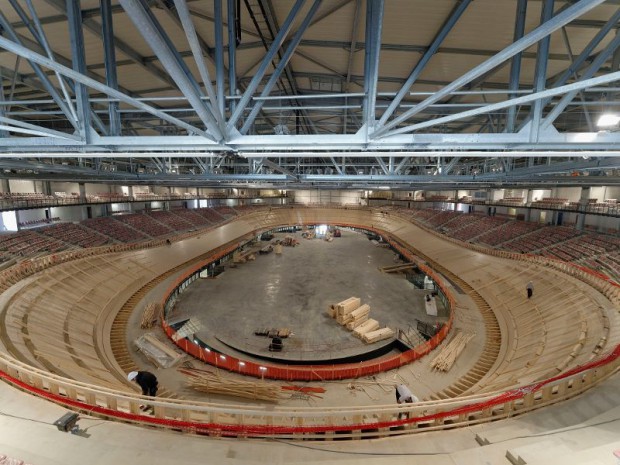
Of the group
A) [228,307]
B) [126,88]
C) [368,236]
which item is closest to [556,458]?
[126,88]

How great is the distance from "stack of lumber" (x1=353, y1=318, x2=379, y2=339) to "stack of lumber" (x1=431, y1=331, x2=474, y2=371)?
11.0 ft

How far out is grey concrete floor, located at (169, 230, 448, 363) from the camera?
1334 cm

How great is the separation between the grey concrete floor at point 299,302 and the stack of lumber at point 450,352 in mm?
2594

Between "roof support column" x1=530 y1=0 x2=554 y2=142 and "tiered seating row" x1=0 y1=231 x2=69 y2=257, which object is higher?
"roof support column" x1=530 y1=0 x2=554 y2=142

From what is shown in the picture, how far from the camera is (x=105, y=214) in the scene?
31031 mm

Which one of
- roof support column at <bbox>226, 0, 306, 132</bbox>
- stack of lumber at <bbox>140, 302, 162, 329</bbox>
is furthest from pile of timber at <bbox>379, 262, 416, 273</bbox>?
roof support column at <bbox>226, 0, 306, 132</bbox>

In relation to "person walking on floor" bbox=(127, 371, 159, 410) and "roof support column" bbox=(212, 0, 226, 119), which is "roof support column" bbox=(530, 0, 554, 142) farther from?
"person walking on floor" bbox=(127, 371, 159, 410)

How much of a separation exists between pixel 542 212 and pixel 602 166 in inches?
939

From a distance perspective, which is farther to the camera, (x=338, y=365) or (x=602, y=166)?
(x=338, y=365)

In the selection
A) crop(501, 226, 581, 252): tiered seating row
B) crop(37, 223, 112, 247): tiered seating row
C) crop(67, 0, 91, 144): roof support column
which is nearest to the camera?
crop(67, 0, 91, 144): roof support column

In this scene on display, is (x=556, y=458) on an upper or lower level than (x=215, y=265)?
upper

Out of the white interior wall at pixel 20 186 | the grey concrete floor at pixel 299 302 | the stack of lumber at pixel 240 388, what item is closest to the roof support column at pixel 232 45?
the stack of lumber at pixel 240 388

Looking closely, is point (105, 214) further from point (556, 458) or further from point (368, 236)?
point (556, 458)

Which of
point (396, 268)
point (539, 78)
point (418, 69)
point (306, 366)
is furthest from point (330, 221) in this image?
point (539, 78)
